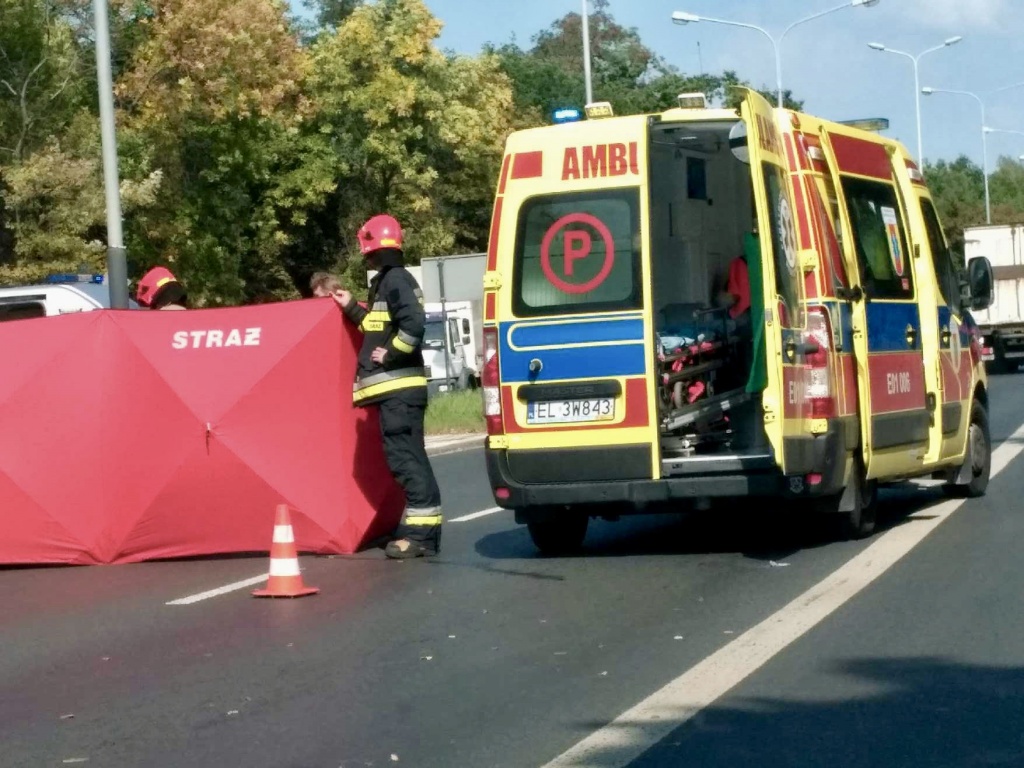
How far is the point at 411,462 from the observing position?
10984 millimetres

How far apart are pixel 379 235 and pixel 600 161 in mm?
1475

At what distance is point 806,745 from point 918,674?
125 cm

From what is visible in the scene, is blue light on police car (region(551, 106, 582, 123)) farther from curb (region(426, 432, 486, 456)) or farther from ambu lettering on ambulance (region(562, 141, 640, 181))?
curb (region(426, 432, 486, 456))

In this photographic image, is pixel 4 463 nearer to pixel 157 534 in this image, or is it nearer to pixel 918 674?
pixel 157 534

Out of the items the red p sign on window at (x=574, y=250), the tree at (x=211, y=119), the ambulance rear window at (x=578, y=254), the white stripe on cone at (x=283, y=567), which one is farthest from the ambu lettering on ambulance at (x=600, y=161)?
the tree at (x=211, y=119)

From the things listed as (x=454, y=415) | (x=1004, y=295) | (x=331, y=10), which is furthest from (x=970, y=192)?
(x=454, y=415)

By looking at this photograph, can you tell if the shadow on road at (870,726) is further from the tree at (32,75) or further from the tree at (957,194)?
the tree at (957,194)

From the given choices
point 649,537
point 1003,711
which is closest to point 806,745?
point 1003,711

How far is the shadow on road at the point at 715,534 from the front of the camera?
11.3m

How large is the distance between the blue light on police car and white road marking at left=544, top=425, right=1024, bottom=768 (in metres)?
3.13

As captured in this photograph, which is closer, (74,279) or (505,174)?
(505,174)

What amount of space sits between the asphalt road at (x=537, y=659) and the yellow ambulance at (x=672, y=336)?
49 cm

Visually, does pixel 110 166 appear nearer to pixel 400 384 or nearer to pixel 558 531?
pixel 400 384

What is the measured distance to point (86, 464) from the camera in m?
11.3
